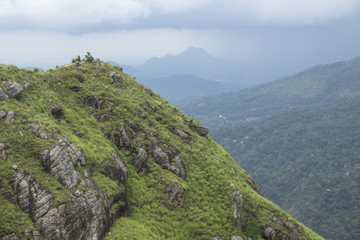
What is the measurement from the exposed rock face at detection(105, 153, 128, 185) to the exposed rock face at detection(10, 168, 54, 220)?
7.57m

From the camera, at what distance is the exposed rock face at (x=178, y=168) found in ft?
112

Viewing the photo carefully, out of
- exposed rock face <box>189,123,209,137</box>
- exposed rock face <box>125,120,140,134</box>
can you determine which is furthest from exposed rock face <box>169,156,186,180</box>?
exposed rock face <box>189,123,209,137</box>

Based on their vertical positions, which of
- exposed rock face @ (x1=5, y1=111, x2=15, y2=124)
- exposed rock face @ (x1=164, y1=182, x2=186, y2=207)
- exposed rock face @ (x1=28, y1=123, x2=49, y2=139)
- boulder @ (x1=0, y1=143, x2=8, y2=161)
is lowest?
exposed rock face @ (x1=164, y1=182, x2=186, y2=207)

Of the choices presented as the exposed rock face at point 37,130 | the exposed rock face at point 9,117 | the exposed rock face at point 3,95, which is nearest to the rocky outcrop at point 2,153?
the exposed rock face at point 37,130

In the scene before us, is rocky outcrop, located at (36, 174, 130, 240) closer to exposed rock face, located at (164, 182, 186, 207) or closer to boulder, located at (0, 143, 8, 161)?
boulder, located at (0, 143, 8, 161)

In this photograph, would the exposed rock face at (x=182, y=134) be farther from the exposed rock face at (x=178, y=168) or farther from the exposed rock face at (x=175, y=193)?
the exposed rock face at (x=175, y=193)

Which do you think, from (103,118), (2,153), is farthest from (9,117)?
(103,118)

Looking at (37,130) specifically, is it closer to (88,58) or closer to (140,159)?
(140,159)

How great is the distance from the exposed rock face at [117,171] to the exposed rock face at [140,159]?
1.77m

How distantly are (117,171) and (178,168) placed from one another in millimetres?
8029

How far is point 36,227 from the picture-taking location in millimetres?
19500

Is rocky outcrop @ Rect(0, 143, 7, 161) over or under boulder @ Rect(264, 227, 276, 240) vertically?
over

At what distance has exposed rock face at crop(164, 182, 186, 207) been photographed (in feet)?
102

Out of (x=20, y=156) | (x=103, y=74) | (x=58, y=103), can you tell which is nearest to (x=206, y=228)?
(x=20, y=156)
